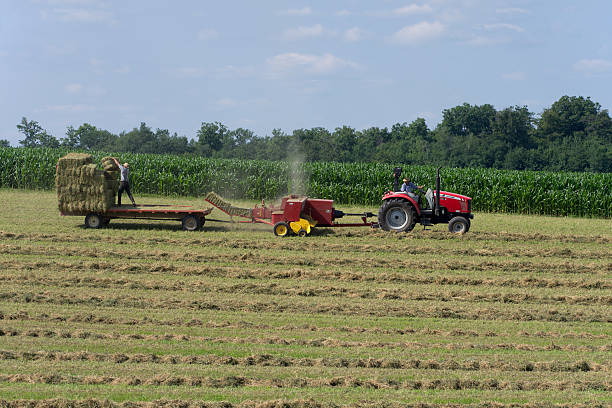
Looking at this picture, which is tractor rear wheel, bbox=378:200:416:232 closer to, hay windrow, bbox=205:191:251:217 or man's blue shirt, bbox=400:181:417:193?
man's blue shirt, bbox=400:181:417:193

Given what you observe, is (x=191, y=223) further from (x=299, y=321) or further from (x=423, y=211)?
(x=299, y=321)

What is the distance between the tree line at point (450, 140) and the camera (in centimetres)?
5644

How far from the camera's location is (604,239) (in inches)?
698

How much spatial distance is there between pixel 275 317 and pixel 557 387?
397 centimetres

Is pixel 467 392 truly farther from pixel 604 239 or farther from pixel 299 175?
pixel 299 175

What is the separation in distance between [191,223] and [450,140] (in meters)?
51.6

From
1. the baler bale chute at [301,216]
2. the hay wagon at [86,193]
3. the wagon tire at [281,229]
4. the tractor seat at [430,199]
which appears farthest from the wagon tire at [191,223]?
the tractor seat at [430,199]

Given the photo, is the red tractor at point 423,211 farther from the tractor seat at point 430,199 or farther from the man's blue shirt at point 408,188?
the man's blue shirt at point 408,188

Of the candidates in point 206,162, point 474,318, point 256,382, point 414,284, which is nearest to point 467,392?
point 256,382

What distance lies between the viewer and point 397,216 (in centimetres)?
1694

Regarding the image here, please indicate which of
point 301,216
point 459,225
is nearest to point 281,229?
point 301,216

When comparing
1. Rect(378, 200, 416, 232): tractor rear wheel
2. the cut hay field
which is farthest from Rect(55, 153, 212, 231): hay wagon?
Rect(378, 200, 416, 232): tractor rear wheel

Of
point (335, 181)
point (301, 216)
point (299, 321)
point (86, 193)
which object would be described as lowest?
point (299, 321)

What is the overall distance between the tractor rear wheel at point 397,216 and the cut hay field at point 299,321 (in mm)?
404
